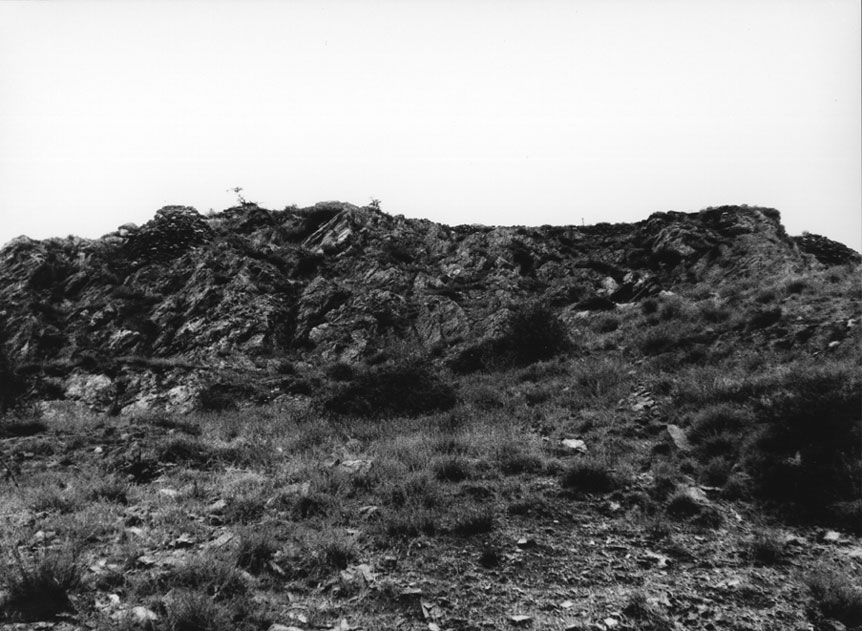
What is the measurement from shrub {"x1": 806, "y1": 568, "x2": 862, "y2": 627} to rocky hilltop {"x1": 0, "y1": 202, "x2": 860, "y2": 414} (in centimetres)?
1145

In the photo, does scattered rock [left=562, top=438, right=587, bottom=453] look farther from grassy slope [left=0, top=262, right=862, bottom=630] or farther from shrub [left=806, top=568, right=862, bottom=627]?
shrub [left=806, top=568, right=862, bottom=627]

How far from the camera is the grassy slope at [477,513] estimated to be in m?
6.11

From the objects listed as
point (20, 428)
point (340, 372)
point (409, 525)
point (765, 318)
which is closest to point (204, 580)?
point (409, 525)

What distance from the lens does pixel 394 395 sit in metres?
17.1

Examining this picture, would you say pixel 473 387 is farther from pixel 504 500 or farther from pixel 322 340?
pixel 322 340

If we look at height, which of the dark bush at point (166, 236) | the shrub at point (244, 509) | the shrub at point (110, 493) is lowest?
the shrub at point (110, 493)

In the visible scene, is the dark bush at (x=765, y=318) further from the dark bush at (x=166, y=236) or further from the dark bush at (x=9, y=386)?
the dark bush at (x=166, y=236)

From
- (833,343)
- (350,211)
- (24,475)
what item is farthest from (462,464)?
(350,211)

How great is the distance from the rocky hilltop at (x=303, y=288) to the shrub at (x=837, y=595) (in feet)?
37.6

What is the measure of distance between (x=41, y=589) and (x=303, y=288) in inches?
1022

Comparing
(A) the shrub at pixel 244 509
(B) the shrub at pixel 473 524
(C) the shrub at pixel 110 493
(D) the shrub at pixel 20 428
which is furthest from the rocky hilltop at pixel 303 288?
(B) the shrub at pixel 473 524

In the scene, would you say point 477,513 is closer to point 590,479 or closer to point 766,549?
point 590,479

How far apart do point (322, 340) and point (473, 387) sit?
11.6 meters

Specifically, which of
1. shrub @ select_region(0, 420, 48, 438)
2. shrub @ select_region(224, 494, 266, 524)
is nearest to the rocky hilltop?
shrub @ select_region(0, 420, 48, 438)
